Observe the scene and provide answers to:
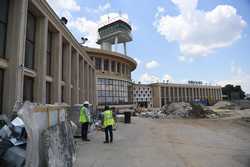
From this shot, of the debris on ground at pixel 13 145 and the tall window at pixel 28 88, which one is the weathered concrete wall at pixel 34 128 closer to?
the debris on ground at pixel 13 145

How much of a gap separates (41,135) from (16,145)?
60 cm

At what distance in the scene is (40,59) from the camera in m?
10.4

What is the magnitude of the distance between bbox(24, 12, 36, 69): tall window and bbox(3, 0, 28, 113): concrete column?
1594 millimetres

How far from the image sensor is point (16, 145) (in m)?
4.68

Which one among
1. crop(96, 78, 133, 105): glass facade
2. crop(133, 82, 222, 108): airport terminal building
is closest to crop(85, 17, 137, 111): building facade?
crop(96, 78, 133, 105): glass facade

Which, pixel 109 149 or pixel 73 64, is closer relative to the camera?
pixel 109 149

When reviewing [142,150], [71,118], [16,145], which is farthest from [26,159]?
[71,118]

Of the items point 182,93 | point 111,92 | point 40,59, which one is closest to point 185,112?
point 111,92

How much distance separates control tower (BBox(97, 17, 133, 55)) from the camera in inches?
2499

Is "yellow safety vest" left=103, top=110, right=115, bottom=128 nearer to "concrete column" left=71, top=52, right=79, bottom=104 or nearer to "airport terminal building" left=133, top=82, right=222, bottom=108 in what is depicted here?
"concrete column" left=71, top=52, right=79, bottom=104

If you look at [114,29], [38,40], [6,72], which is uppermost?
[114,29]

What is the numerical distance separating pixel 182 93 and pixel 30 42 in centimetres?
7846

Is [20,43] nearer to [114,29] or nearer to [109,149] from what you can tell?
[109,149]

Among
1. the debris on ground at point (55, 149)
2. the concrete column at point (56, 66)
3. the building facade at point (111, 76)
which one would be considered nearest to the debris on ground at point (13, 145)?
the debris on ground at point (55, 149)
